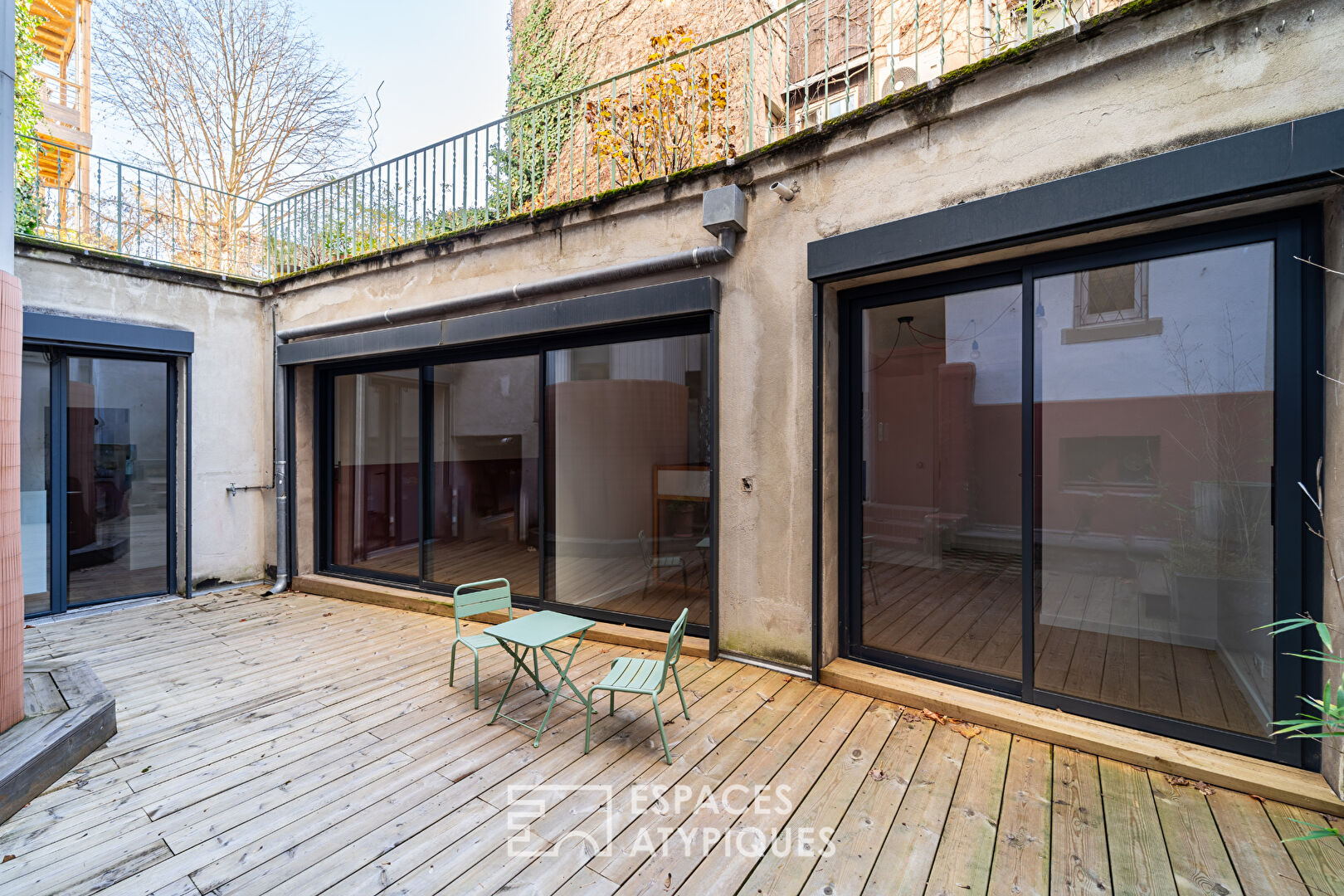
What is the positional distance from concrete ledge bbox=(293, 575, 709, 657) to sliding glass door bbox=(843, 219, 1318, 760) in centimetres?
145

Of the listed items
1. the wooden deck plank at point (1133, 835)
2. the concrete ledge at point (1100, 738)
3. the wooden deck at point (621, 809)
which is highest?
the concrete ledge at point (1100, 738)

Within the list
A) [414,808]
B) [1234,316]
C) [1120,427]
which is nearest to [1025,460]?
[1120,427]

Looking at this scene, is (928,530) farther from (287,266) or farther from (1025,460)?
(287,266)

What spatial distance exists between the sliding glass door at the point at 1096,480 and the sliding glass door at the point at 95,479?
7.16 metres

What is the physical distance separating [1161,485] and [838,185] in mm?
2512

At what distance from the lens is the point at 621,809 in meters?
2.37

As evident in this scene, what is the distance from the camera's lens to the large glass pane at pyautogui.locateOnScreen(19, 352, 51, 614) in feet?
17.1

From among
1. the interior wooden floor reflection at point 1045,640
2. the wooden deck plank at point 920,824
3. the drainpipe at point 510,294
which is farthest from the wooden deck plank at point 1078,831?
the drainpipe at point 510,294

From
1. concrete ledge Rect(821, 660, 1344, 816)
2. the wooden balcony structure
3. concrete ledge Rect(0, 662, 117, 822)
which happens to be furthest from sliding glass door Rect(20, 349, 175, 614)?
concrete ledge Rect(821, 660, 1344, 816)

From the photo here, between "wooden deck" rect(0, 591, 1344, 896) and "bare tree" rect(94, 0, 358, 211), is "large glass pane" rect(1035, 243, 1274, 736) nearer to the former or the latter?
"wooden deck" rect(0, 591, 1344, 896)

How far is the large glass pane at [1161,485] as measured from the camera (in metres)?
2.66

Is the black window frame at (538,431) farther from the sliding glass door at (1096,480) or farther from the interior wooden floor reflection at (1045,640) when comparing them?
the interior wooden floor reflection at (1045,640)

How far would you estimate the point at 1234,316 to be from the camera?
2.69 metres

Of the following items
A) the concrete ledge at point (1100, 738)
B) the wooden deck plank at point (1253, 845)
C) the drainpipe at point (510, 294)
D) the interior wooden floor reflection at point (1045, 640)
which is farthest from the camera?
the drainpipe at point (510, 294)
